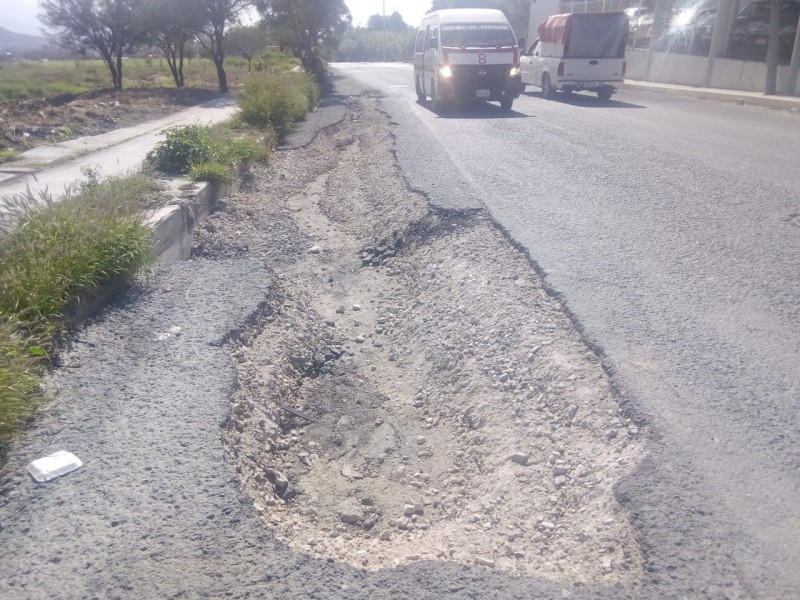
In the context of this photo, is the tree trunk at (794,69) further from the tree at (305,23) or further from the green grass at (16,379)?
the green grass at (16,379)

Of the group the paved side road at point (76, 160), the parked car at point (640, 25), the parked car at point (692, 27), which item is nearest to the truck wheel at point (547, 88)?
the parked car at point (692, 27)

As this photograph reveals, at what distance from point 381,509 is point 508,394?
3.71ft

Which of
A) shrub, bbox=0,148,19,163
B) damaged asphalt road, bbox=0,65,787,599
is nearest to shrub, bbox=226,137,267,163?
shrub, bbox=0,148,19,163

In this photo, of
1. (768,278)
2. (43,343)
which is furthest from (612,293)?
(43,343)

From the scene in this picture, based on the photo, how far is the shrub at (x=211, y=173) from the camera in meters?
8.62

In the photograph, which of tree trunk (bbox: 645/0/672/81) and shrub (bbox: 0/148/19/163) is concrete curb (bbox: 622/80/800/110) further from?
shrub (bbox: 0/148/19/163)

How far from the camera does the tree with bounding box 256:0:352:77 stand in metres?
33.2

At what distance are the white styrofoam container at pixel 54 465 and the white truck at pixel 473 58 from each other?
15.7m

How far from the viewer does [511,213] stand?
7.35 meters

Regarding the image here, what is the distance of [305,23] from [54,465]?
1370 inches

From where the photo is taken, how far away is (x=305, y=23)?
34688mm

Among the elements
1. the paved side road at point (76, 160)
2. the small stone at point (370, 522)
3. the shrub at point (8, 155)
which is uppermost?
the shrub at point (8, 155)

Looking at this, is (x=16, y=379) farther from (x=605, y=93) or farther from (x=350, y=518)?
(x=605, y=93)

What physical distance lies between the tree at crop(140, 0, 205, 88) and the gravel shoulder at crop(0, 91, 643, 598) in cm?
2412
